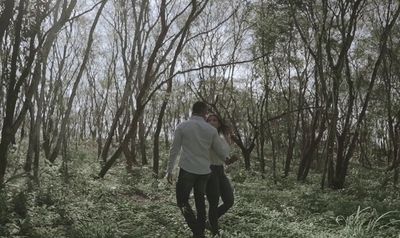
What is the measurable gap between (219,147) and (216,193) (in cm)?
65

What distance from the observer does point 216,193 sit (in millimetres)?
6328

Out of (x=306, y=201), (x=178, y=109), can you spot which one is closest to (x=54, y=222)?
(x=306, y=201)

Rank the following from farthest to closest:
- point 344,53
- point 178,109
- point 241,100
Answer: point 178,109 → point 241,100 → point 344,53

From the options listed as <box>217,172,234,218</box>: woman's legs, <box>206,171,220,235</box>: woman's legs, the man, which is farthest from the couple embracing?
<box>217,172,234,218</box>: woman's legs

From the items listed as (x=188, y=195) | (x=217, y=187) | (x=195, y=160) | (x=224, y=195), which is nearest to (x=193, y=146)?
(x=195, y=160)

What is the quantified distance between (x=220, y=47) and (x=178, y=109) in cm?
1394

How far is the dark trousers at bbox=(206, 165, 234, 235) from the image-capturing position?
6.32m

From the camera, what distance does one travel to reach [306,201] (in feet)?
34.8

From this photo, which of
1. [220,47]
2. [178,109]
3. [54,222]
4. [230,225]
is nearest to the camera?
[54,222]

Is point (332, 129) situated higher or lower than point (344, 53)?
lower

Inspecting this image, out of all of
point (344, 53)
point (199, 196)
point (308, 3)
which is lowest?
point (199, 196)

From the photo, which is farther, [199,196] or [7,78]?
[7,78]

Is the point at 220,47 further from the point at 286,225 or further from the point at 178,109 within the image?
the point at 286,225

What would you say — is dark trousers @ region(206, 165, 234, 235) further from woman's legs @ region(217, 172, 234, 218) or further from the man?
the man
